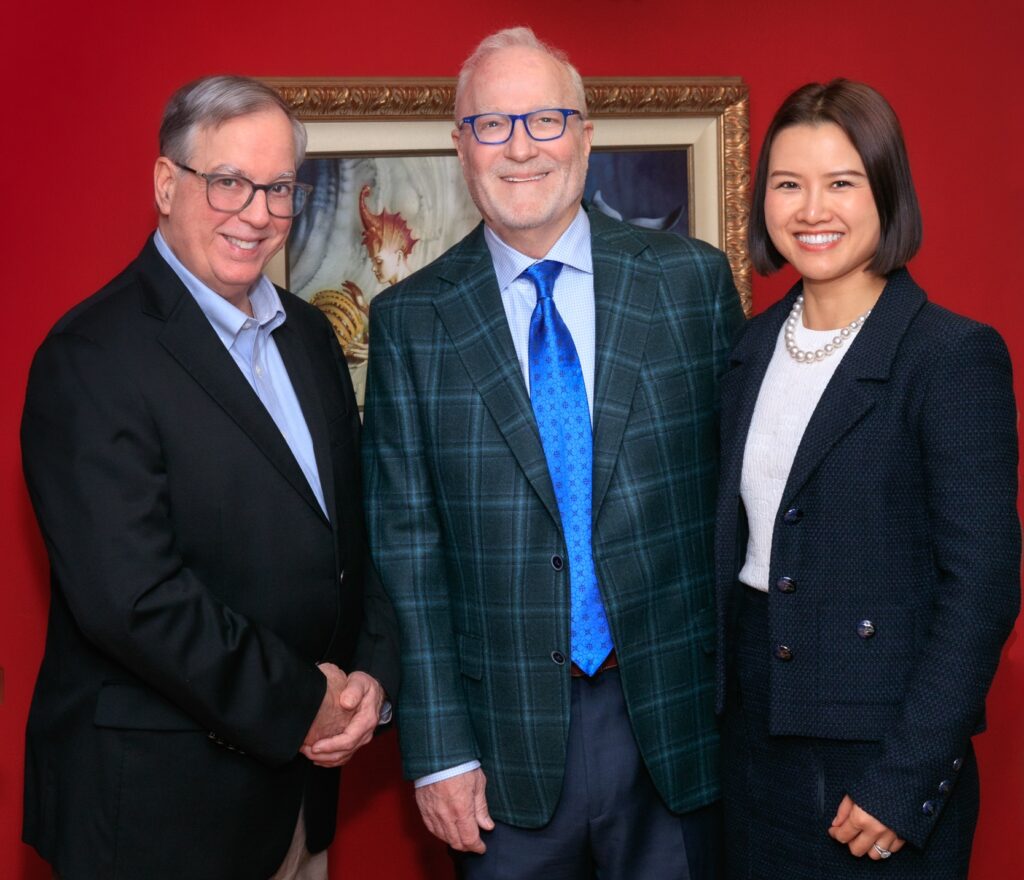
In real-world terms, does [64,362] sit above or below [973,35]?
below

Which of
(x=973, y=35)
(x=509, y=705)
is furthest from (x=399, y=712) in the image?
(x=973, y=35)

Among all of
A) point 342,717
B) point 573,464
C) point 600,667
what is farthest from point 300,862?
point 573,464

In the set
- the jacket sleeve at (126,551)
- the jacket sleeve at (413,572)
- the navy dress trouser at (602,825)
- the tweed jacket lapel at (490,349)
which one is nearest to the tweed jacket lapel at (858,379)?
the tweed jacket lapel at (490,349)

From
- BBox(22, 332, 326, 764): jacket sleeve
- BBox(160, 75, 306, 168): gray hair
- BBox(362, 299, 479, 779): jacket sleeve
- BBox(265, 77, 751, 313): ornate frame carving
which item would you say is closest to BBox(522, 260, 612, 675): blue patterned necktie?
BBox(362, 299, 479, 779): jacket sleeve

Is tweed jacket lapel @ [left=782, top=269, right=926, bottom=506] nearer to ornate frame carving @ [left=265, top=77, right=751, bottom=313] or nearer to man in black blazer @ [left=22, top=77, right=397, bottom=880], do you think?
man in black blazer @ [left=22, top=77, right=397, bottom=880]

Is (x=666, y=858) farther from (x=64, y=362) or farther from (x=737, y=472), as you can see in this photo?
(x=64, y=362)

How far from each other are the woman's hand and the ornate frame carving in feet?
5.00

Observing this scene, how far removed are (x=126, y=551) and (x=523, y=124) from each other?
1115mm

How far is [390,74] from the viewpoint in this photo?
2.95m

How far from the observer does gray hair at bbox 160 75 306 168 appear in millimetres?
2254

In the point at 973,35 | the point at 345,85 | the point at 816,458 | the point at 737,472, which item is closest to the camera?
the point at 816,458

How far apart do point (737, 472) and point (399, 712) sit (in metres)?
0.83

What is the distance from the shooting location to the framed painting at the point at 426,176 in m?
2.91

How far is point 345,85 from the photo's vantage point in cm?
286
